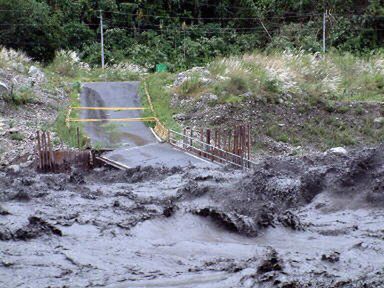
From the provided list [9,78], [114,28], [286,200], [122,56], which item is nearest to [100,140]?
[9,78]

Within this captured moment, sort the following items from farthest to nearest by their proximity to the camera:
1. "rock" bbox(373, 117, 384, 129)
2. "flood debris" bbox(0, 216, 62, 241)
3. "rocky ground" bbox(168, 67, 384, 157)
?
"rock" bbox(373, 117, 384, 129) < "rocky ground" bbox(168, 67, 384, 157) < "flood debris" bbox(0, 216, 62, 241)

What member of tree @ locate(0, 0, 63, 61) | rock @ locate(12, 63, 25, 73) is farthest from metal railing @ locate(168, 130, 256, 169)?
tree @ locate(0, 0, 63, 61)

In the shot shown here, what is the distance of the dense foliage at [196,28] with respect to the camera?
120 ft

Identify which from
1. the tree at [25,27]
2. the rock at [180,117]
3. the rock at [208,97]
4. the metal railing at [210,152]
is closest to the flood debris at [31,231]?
the metal railing at [210,152]

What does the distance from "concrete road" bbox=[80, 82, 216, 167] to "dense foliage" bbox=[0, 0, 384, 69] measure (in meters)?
8.74

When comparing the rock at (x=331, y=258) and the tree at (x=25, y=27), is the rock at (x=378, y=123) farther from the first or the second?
the tree at (x=25, y=27)

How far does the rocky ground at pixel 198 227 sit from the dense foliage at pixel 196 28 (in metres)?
22.1

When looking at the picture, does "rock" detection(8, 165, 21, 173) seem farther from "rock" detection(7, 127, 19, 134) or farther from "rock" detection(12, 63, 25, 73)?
"rock" detection(12, 63, 25, 73)

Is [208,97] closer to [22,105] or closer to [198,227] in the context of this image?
[22,105]

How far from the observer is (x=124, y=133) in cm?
1909

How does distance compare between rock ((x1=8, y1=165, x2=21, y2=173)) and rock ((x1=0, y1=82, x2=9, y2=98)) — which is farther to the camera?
rock ((x1=0, y1=82, x2=9, y2=98))

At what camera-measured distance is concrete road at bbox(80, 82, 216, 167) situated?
15.4 meters

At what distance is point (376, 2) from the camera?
37094 mm

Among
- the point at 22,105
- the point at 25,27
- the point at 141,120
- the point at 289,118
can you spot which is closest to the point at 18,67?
the point at 22,105
